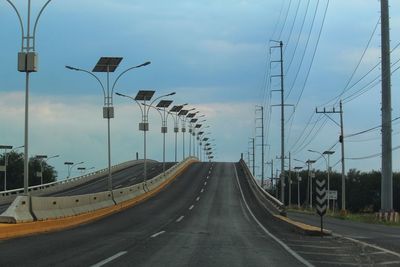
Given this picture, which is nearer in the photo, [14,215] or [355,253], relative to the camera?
[355,253]

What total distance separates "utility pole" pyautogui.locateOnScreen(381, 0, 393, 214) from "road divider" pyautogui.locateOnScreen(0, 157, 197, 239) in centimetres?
1890

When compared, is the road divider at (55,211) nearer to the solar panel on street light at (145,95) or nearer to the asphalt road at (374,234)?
the asphalt road at (374,234)

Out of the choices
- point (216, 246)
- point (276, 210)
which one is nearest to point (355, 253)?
point (216, 246)

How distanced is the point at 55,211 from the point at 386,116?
23.7 meters

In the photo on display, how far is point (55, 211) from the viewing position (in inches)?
1081

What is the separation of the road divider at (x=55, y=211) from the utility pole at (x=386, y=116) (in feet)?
62.0

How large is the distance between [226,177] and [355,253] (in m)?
65.8

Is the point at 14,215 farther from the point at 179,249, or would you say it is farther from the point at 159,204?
the point at 159,204

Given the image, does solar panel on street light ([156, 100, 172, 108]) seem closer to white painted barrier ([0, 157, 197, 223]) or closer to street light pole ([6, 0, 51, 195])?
white painted barrier ([0, 157, 197, 223])

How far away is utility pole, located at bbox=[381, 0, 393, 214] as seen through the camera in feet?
133

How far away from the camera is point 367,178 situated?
481 feet

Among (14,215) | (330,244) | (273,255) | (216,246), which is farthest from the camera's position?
(14,215)

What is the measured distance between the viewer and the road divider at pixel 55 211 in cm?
2173

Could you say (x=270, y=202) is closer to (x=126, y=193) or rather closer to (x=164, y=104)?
(x=126, y=193)
